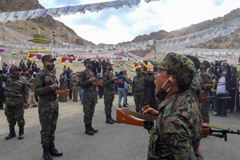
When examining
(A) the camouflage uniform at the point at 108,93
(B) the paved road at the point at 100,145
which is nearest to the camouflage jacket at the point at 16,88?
(B) the paved road at the point at 100,145

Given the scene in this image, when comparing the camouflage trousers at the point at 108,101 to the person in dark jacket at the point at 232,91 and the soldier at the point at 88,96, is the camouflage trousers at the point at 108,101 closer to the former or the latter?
the soldier at the point at 88,96

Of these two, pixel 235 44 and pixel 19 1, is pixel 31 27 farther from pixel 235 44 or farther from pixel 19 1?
pixel 235 44

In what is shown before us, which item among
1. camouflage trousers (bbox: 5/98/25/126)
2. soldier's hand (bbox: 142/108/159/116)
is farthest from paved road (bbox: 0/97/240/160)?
soldier's hand (bbox: 142/108/159/116)

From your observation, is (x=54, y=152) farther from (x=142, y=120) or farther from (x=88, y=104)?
(x=142, y=120)

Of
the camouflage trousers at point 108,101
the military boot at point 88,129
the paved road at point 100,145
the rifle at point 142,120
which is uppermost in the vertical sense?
the rifle at point 142,120

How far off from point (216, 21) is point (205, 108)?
8796cm

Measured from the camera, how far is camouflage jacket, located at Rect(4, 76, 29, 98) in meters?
4.39

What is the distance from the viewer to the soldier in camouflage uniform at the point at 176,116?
1002 mm

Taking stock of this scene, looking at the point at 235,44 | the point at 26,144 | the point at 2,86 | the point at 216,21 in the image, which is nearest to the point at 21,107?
the point at 26,144

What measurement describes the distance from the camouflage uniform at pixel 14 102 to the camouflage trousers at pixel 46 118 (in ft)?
5.04

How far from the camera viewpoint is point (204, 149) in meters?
3.81

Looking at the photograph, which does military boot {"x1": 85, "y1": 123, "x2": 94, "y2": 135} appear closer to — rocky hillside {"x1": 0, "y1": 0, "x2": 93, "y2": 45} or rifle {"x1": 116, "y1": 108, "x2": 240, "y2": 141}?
rifle {"x1": 116, "y1": 108, "x2": 240, "y2": 141}

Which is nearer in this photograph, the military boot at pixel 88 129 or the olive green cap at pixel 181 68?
the olive green cap at pixel 181 68

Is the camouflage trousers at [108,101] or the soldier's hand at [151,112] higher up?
the soldier's hand at [151,112]
